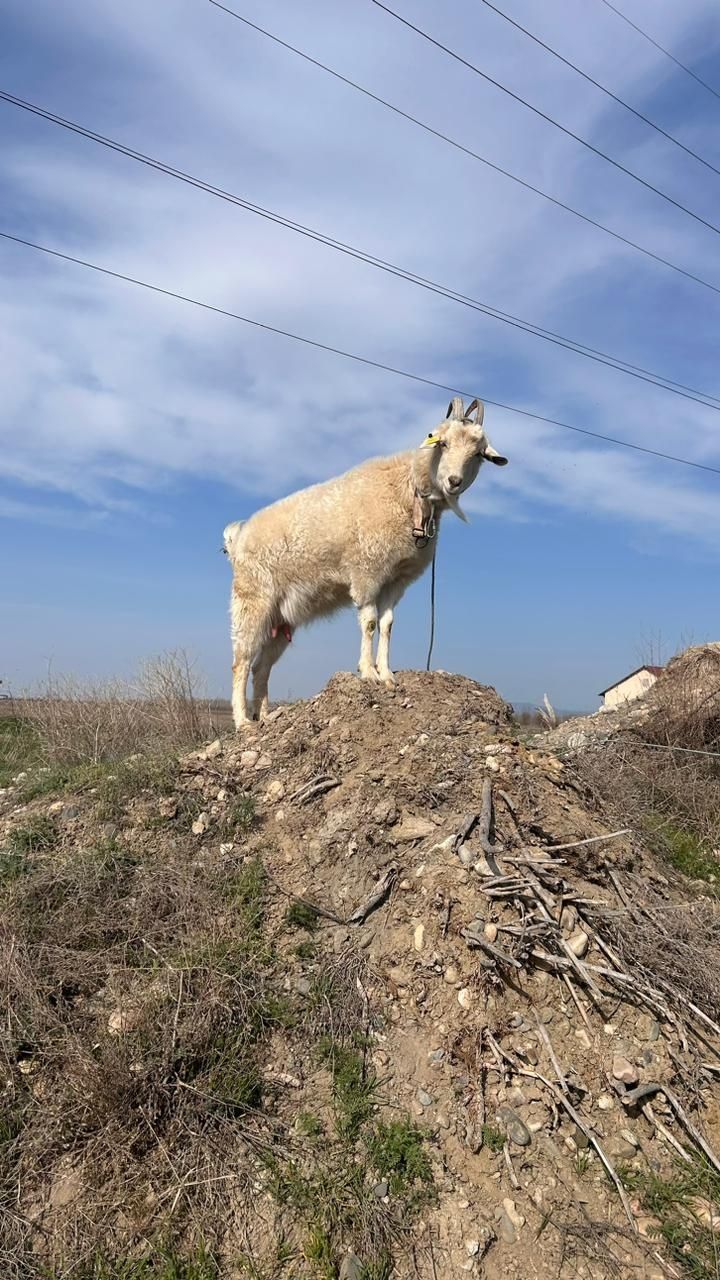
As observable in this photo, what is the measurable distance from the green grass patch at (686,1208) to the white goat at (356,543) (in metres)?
4.26

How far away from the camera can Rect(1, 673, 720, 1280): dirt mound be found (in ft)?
10.6

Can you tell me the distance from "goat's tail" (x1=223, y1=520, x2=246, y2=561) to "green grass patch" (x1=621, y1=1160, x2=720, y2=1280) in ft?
22.7

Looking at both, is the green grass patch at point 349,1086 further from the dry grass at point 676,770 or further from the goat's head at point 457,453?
the goat's head at point 457,453

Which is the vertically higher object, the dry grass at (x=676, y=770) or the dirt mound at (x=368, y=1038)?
the dry grass at (x=676, y=770)

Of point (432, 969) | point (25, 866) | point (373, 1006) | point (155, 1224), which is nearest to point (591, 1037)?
point (432, 969)

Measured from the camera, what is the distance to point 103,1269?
312 cm

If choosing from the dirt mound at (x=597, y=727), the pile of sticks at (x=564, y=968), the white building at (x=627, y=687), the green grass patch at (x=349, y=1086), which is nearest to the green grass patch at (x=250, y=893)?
the green grass patch at (x=349, y=1086)

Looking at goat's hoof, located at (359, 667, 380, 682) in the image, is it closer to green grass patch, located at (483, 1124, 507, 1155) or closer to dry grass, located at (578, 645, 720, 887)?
dry grass, located at (578, 645, 720, 887)

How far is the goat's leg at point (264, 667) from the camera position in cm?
900

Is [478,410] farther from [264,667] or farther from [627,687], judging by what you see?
[627,687]

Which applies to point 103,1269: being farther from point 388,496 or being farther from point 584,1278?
point 388,496

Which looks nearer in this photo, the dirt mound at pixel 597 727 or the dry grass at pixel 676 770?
the dry grass at pixel 676 770

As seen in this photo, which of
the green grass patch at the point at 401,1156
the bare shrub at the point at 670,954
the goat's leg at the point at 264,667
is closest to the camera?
the green grass patch at the point at 401,1156

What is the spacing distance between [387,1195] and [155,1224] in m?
0.97
